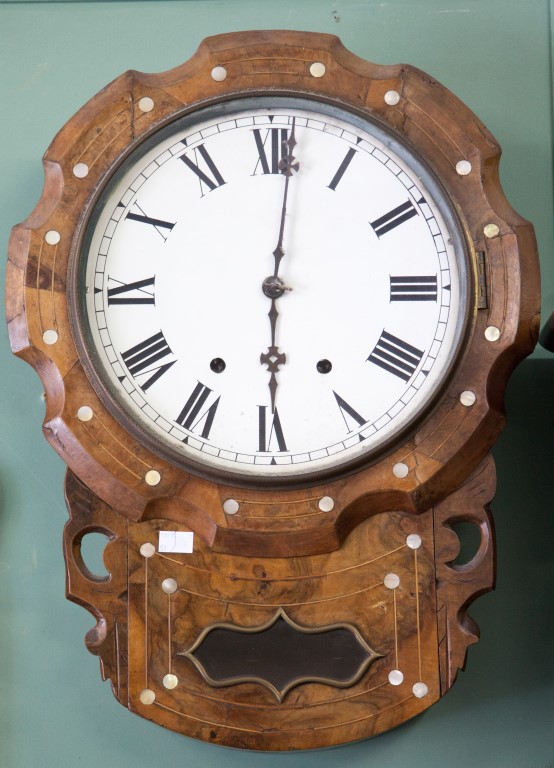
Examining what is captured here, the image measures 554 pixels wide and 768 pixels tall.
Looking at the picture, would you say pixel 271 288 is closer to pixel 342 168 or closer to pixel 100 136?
pixel 342 168

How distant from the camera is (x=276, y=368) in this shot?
5.63 feet

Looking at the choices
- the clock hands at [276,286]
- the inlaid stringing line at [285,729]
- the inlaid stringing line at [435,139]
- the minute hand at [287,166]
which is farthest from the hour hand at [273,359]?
the inlaid stringing line at [285,729]

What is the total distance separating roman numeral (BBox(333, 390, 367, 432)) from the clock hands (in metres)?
0.09

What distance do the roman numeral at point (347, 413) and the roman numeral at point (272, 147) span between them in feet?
1.16

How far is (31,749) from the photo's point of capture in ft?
6.05

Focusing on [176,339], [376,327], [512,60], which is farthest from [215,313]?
[512,60]

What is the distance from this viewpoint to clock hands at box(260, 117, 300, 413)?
172cm

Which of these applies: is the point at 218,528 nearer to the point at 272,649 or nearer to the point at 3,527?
the point at 272,649

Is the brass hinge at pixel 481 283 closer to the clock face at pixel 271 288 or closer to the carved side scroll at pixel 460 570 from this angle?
the clock face at pixel 271 288

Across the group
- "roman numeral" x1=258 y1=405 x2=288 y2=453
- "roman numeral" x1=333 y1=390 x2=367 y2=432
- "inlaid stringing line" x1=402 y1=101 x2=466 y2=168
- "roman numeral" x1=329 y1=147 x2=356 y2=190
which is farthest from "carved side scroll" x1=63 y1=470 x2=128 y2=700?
"inlaid stringing line" x1=402 y1=101 x2=466 y2=168

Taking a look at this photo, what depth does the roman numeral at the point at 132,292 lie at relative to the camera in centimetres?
173

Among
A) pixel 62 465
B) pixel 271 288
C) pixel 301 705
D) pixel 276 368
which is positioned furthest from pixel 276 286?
pixel 301 705

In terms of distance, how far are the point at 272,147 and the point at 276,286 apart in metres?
0.21

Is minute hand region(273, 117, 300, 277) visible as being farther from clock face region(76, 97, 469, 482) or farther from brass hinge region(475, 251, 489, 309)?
brass hinge region(475, 251, 489, 309)
